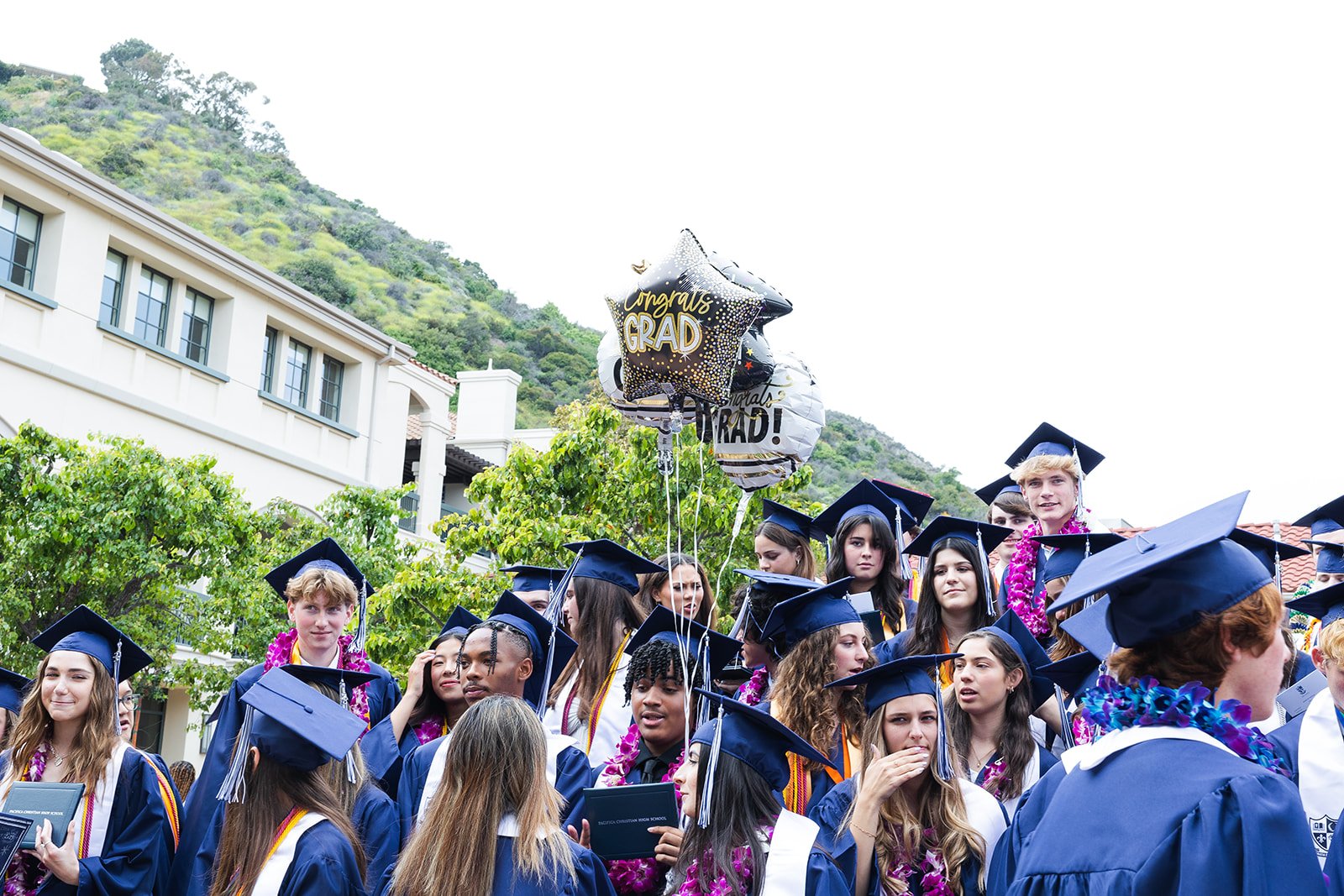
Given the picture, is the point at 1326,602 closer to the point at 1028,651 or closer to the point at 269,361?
the point at 1028,651

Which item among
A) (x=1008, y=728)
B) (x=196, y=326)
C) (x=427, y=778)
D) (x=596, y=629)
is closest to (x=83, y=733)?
(x=427, y=778)

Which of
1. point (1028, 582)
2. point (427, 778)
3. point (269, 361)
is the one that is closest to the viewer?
point (427, 778)

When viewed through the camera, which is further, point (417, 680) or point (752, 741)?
point (417, 680)

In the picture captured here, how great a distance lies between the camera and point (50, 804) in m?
4.60

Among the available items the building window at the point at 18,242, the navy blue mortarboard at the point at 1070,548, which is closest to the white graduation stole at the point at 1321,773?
the navy blue mortarboard at the point at 1070,548

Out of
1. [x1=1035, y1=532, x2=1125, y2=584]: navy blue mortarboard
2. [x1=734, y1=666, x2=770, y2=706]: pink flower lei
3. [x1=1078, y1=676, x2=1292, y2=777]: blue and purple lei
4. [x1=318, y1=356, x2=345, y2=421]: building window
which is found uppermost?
[x1=318, y1=356, x2=345, y2=421]: building window

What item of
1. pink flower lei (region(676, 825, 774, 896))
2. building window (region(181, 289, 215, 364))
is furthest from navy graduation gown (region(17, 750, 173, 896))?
building window (region(181, 289, 215, 364))

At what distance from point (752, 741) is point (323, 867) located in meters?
1.27

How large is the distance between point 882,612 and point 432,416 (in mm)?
21798

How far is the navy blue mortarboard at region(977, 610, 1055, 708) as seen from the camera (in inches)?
191

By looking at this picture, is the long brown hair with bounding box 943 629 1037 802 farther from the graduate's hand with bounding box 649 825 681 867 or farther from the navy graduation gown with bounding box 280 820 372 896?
the navy graduation gown with bounding box 280 820 372 896

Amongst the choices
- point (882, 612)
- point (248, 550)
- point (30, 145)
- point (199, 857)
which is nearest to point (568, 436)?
point (248, 550)

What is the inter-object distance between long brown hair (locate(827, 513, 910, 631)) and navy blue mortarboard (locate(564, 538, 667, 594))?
3.20 ft

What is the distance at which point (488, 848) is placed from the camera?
3531 mm
